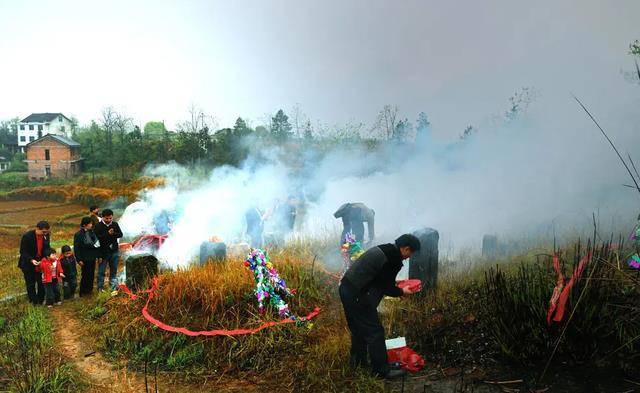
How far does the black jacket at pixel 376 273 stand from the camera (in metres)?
5.21

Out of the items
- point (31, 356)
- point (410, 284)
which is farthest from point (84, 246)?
point (410, 284)

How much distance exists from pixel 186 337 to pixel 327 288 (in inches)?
104

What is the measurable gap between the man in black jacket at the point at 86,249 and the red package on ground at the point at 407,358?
6700mm

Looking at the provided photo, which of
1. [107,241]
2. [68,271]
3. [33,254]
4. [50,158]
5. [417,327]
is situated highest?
[50,158]

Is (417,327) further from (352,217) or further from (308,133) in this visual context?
(308,133)

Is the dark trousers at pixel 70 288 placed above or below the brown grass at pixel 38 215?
above

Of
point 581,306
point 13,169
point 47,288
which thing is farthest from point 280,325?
point 13,169

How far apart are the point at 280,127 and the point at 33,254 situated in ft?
73.6

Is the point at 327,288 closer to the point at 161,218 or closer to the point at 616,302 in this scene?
the point at 616,302

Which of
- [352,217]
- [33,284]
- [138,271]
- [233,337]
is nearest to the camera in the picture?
[233,337]

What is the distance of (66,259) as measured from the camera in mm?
9312

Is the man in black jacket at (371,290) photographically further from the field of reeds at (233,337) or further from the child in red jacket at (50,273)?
the child in red jacket at (50,273)

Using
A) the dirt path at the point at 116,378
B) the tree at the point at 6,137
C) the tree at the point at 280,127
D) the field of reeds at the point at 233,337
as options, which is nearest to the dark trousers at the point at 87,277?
the field of reeds at the point at 233,337

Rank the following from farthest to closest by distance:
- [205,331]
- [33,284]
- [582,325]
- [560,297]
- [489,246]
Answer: [489,246] < [33,284] < [205,331] < [582,325] < [560,297]
